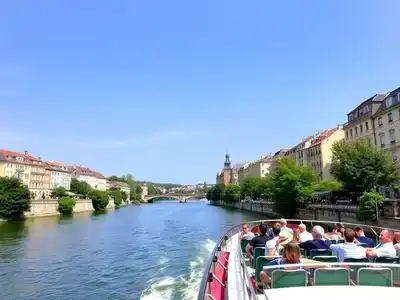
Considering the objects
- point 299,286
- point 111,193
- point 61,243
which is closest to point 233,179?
point 111,193

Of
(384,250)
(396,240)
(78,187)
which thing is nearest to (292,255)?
(384,250)

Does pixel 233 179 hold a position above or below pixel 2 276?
above

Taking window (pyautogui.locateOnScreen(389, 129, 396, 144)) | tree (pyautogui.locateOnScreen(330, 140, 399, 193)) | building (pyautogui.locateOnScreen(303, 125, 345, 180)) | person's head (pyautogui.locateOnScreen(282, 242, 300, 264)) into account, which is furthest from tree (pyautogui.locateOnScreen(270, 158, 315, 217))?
person's head (pyautogui.locateOnScreen(282, 242, 300, 264))

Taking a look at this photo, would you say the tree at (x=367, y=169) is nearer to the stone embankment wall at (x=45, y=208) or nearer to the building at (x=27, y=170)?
the stone embankment wall at (x=45, y=208)

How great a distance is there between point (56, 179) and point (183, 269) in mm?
114842

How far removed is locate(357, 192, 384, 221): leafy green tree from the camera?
29875mm

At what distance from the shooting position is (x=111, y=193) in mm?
127625

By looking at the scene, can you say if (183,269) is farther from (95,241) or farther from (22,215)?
(22,215)

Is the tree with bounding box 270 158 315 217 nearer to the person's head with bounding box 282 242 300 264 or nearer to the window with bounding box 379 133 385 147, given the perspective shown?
the window with bounding box 379 133 385 147

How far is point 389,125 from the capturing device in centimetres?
4481

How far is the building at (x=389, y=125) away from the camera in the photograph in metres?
43.3

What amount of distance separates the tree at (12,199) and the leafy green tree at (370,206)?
2246 inches

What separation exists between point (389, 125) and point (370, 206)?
19.5m

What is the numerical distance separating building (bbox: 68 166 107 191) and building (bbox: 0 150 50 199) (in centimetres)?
3391
